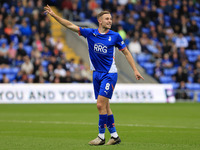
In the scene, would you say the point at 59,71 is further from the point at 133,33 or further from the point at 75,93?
the point at 133,33

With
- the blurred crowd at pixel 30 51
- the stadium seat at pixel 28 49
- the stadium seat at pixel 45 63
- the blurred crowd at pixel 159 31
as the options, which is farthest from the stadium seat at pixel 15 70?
the blurred crowd at pixel 159 31

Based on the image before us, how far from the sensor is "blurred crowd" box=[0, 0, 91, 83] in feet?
83.5

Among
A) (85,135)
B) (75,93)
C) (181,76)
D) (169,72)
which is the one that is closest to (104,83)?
(85,135)

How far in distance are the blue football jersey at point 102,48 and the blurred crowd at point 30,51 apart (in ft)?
52.0

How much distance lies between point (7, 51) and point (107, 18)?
675 inches

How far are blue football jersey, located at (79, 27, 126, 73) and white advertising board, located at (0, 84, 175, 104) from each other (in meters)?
15.0

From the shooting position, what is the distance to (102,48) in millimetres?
9352

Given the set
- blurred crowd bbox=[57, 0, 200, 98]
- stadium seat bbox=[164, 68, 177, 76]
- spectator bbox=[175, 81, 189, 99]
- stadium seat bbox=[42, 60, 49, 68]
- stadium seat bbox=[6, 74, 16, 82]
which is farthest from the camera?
stadium seat bbox=[164, 68, 177, 76]

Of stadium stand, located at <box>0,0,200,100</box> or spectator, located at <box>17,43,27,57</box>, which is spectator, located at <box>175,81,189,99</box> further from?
spectator, located at <box>17,43,27,57</box>

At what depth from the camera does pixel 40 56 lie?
26625 millimetres

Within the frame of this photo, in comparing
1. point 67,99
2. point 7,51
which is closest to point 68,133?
point 67,99

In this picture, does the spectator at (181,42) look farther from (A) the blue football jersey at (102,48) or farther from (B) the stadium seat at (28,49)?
(A) the blue football jersey at (102,48)

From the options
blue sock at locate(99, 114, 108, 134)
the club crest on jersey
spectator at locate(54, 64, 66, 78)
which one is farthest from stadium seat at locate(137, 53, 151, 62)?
blue sock at locate(99, 114, 108, 134)

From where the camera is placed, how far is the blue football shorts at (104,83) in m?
9.23
